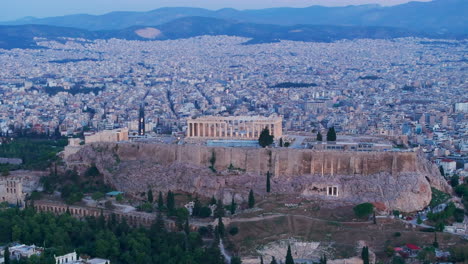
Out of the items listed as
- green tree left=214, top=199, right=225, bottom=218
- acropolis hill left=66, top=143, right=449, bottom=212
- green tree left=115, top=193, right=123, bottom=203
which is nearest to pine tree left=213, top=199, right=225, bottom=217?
green tree left=214, top=199, right=225, bottom=218

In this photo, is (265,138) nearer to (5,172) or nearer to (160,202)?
(160,202)

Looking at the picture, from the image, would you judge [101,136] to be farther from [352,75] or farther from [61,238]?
[352,75]

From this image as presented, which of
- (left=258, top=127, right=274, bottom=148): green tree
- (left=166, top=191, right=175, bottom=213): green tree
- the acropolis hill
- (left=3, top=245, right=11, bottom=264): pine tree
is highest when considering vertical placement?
(left=258, top=127, right=274, bottom=148): green tree

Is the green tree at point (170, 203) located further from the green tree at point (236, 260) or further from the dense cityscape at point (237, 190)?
the green tree at point (236, 260)

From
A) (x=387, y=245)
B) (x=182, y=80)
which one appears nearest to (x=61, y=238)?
(x=387, y=245)

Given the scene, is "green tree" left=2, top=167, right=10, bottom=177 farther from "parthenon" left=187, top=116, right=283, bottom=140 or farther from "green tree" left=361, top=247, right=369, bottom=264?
"green tree" left=361, top=247, right=369, bottom=264

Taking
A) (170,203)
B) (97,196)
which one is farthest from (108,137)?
(170,203)
